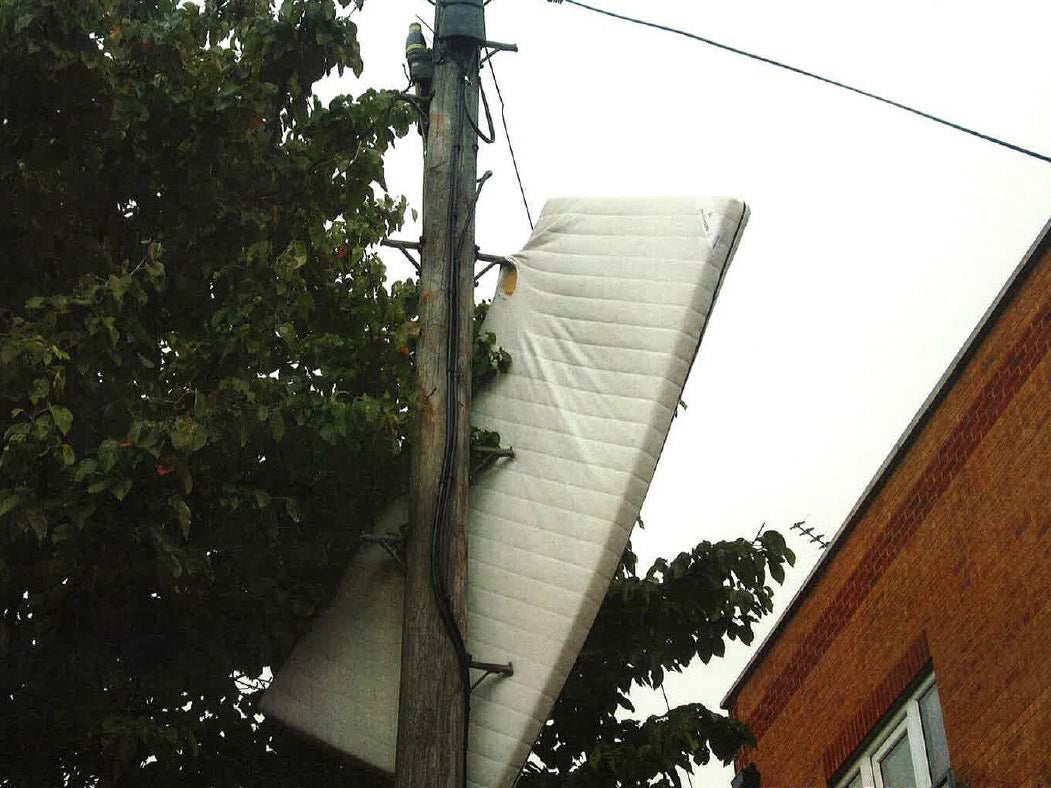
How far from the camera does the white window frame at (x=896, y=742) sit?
1044cm

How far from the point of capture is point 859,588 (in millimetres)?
11797

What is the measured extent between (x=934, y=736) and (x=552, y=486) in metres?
4.82

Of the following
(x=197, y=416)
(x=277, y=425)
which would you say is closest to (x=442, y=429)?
(x=277, y=425)

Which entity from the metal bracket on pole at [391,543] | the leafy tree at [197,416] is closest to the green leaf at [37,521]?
the leafy tree at [197,416]

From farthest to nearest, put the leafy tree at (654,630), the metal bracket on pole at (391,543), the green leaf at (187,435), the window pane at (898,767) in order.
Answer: the window pane at (898,767), the leafy tree at (654,630), the metal bracket on pole at (391,543), the green leaf at (187,435)

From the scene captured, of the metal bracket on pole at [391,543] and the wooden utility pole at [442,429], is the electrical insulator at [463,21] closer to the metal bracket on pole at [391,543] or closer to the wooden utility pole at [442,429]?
the wooden utility pole at [442,429]

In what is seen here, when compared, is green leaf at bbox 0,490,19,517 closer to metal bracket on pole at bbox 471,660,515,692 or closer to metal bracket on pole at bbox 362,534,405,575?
metal bracket on pole at bbox 362,534,405,575

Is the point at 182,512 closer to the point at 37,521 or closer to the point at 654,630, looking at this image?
the point at 37,521

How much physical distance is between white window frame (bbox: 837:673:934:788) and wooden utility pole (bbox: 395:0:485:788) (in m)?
5.20

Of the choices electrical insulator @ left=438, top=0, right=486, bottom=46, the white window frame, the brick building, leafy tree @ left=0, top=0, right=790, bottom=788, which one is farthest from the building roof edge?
electrical insulator @ left=438, top=0, right=486, bottom=46

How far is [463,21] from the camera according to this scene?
814 cm

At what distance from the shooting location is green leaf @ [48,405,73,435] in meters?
6.02

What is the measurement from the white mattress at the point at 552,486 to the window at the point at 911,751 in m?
4.39

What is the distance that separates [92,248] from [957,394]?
607cm
